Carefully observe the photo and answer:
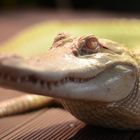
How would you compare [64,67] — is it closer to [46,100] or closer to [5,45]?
[46,100]

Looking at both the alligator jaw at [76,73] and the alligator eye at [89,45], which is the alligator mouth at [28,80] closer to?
the alligator jaw at [76,73]

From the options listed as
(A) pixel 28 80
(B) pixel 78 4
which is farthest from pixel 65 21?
(A) pixel 28 80

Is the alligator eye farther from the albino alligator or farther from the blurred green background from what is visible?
the blurred green background

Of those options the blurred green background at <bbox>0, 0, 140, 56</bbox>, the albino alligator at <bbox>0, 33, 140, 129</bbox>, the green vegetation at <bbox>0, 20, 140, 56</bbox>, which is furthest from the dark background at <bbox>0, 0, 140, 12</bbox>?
the albino alligator at <bbox>0, 33, 140, 129</bbox>

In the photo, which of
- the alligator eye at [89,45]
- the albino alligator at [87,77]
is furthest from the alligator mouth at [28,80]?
the alligator eye at [89,45]

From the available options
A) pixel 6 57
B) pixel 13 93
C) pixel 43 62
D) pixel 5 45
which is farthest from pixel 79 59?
pixel 5 45

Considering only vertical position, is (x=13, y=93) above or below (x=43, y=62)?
below

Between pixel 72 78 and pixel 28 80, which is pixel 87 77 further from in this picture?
pixel 28 80
